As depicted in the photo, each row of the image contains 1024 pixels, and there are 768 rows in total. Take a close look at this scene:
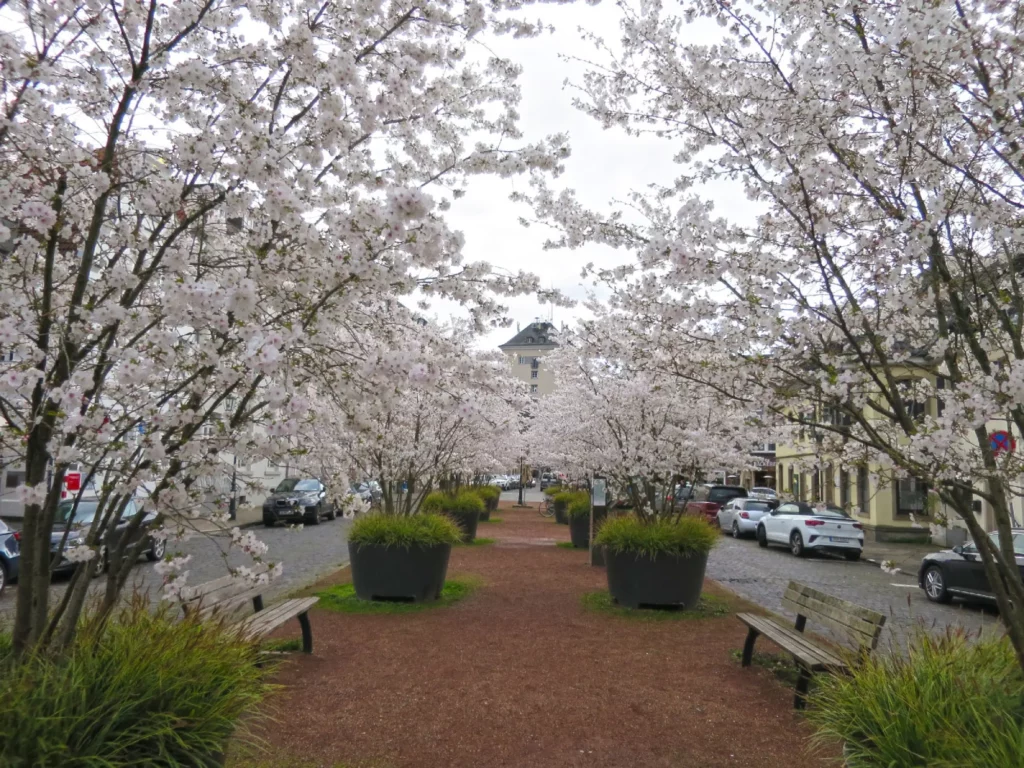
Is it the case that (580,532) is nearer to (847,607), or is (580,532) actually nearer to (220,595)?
(847,607)

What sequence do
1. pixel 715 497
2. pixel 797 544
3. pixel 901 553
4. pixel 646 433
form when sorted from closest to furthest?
pixel 646 433 → pixel 797 544 → pixel 901 553 → pixel 715 497

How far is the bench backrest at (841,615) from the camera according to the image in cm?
509

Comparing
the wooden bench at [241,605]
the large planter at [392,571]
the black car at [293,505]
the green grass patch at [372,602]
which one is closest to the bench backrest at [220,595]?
the wooden bench at [241,605]

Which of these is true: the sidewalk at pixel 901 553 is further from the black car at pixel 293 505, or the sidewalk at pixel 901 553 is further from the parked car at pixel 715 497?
the black car at pixel 293 505

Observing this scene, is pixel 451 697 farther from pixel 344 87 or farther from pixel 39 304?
pixel 344 87

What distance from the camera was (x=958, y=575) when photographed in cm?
1134

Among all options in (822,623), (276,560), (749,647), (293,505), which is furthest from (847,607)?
(293,505)

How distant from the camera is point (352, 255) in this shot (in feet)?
11.2

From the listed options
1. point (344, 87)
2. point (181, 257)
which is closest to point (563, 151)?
point (344, 87)

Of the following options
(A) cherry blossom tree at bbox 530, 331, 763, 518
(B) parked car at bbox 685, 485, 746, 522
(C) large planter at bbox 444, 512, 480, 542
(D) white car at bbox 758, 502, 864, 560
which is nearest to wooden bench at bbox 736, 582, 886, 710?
(A) cherry blossom tree at bbox 530, 331, 763, 518

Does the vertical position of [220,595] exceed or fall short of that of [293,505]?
it exceeds it

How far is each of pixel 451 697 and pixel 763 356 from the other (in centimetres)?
349

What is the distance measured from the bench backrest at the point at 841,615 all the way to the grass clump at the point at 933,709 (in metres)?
0.60

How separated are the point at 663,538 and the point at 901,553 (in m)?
14.9
